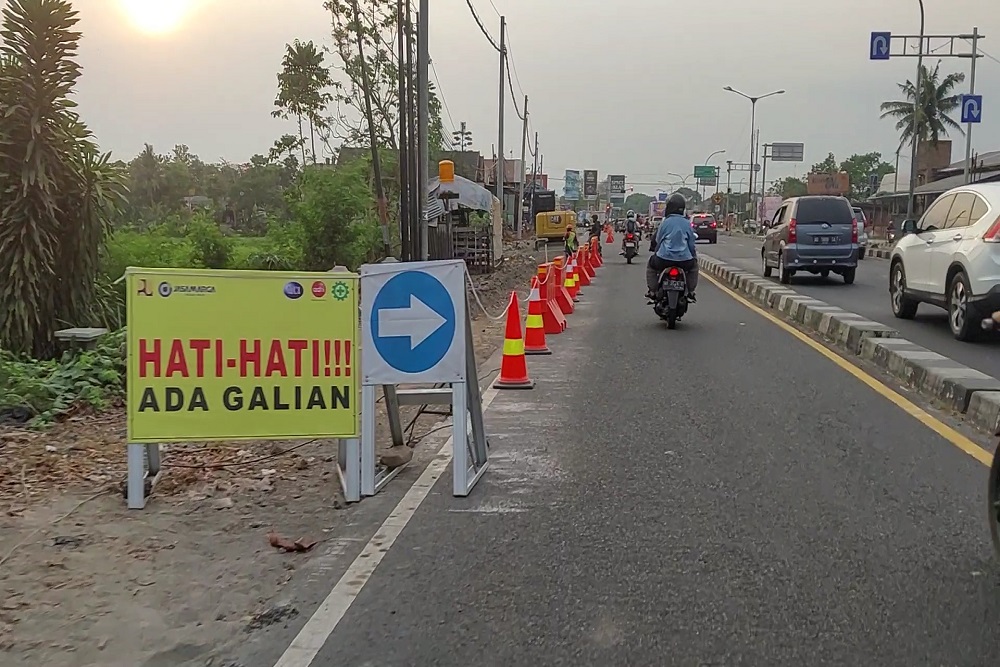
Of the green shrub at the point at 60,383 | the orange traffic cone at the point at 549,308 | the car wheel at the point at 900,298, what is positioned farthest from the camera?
the car wheel at the point at 900,298

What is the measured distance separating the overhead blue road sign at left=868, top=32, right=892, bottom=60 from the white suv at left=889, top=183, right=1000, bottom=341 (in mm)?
19302

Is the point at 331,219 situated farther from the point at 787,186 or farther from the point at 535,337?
the point at 787,186

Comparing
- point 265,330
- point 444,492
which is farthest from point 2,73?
point 444,492

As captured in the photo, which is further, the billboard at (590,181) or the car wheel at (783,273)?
the billboard at (590,181)

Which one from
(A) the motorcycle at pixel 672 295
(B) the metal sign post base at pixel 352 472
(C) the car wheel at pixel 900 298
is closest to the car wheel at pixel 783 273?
(C) the car wheel at pixel 900 298

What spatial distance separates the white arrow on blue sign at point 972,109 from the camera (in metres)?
33.9

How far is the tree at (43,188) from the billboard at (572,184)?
439 ft

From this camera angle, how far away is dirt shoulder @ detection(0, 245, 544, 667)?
4.10m

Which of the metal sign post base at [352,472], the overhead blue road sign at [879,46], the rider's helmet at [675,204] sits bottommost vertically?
the metal sign post base at [352,472]

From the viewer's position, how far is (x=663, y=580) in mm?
4551

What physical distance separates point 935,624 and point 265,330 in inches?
147

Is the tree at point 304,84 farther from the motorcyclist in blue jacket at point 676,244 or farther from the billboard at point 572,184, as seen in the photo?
the billboard at point 572,184

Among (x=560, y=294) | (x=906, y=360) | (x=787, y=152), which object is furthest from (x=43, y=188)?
(x=787, y=152)

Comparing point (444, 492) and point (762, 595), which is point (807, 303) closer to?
point (444, 492)
